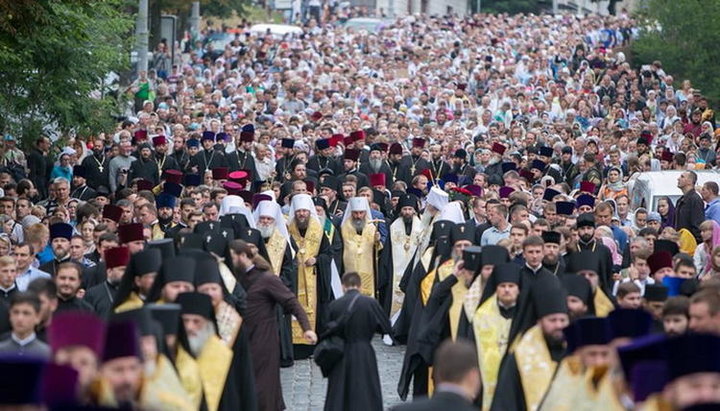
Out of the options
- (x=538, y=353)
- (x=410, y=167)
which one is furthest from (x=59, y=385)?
(x=410, y=167)

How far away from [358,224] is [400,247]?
0.66m

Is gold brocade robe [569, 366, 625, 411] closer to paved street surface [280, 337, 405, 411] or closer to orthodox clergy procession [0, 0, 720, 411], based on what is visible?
orthodox clergy procession [0, 0, 720, 411]

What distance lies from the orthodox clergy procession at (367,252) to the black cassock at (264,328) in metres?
0.02

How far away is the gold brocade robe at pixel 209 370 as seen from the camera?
1166 centimetres

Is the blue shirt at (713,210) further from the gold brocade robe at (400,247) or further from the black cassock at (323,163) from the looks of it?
the black cassock at (323,163)

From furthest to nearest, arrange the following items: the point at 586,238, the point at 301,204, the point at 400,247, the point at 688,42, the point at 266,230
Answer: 1. the point at 688,42
2. the point at 400,247
3. the point at 301,204
4. the point at 266,230
5. the point at 586,238

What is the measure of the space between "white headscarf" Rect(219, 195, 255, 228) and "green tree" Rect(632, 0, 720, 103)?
21355 mm

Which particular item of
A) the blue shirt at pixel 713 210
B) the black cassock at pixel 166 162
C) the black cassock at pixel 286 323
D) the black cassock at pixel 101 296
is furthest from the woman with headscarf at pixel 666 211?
the black cassock at pixel 101 296

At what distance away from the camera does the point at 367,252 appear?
21391 millimetres

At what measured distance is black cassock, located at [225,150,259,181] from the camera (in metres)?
27.1

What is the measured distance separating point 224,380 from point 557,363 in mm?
2256

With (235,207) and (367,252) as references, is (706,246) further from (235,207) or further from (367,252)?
(235,207)

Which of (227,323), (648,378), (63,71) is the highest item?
(63,71)

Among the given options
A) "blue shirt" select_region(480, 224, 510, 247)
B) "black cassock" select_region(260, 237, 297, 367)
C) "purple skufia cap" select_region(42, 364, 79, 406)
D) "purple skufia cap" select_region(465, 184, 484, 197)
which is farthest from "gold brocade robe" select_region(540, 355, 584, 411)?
"purple skufia cap" select_region(465, 184, 484, 197)
